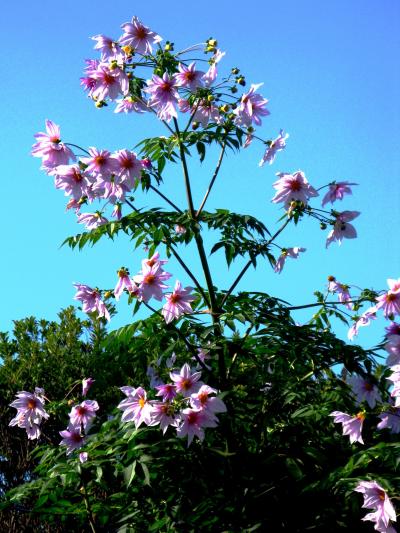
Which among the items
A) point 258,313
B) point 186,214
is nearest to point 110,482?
point 258,313

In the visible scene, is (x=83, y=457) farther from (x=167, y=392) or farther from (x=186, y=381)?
(x=186, y=381)

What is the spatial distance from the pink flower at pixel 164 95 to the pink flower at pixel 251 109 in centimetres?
53

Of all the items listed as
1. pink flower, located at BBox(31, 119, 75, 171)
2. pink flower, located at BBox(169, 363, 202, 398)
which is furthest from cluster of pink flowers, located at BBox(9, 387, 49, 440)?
pink flower, located at BBox(31, 119, 75, 171)

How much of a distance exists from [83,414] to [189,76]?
225 centimetres

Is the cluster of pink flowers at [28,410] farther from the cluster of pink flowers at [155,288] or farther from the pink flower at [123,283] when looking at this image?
the pink flower at [123,283]

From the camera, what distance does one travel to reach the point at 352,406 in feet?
16.0

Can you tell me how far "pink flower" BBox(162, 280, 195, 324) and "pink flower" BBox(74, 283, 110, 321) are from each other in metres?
0.46

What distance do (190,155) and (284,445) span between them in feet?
6.23

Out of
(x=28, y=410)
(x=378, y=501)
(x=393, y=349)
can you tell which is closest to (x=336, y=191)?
(x=393, y=349)

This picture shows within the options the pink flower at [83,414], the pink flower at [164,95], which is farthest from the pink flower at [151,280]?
the pink flower at [83,414]

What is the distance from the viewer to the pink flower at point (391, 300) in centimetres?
468

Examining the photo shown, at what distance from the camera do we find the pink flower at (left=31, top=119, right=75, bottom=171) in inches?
182

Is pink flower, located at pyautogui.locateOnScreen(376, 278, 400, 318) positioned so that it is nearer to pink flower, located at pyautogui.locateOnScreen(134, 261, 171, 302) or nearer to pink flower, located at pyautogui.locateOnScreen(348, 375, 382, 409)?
pink flower, located at pyautogui.locateOnScreen(348, 375, 382, 409)

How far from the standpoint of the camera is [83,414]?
5164 millimetres
